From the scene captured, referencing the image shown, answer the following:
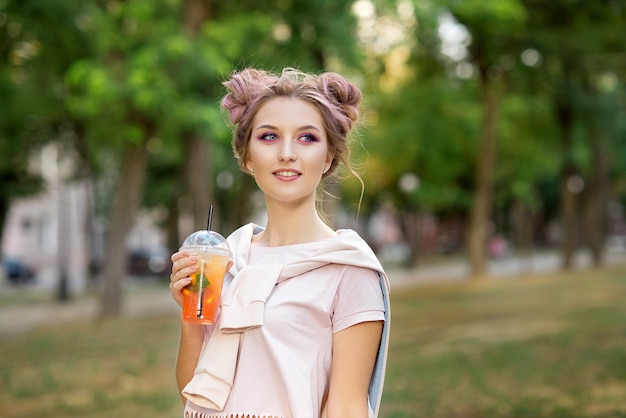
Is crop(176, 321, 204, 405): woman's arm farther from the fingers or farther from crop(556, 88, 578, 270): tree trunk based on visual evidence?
crop(556, 88, 578, 270): tree trunk

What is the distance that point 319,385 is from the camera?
7.66ft

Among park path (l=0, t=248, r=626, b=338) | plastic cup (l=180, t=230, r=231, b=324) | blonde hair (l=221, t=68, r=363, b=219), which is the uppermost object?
blonde hair (l=221, t=68, r=363, b=219)

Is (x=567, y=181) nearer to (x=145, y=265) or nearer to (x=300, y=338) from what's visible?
(x=145, y=265)

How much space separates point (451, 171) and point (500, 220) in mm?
32288

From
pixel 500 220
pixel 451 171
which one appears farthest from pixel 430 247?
pixel 451 171

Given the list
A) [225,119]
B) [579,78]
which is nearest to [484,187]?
[579,78]

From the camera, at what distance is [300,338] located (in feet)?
7.62

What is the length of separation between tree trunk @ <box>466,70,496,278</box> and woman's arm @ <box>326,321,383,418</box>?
Result: 2355 cm

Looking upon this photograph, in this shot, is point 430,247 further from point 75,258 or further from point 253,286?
point 253,286

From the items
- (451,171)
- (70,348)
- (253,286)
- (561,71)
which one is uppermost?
(561,71)

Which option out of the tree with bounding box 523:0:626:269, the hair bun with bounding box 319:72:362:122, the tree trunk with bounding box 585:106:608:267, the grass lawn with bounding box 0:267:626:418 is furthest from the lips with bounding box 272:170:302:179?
the tree trunk with bounding box 585:106:608:267

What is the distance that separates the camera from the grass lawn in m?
9.56

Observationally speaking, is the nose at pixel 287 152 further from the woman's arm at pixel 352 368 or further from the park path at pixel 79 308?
the park path at pixel 79 308

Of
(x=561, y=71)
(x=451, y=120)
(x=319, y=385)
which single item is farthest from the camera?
(x=451, y=120)
